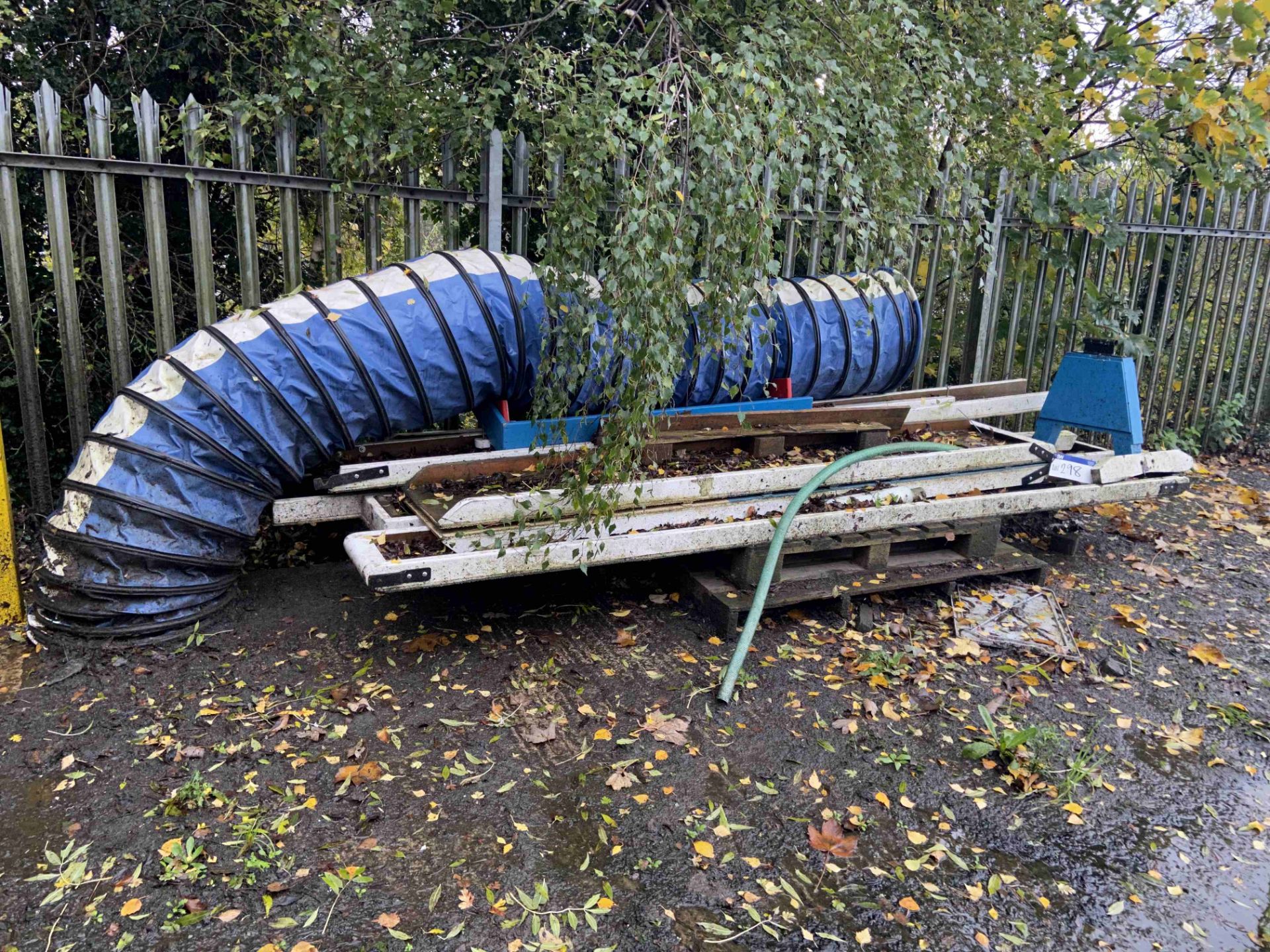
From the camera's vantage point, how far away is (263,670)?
3697 millimetres

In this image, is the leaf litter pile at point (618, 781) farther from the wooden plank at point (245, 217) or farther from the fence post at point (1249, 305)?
the fence post at point (1249, 305)

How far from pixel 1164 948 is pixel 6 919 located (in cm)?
319

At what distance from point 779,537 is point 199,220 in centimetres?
327

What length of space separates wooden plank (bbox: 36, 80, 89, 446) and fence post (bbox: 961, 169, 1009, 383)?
5.65 metres

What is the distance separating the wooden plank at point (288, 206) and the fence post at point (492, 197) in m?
1.00

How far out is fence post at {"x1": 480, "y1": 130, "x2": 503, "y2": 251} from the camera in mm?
4926

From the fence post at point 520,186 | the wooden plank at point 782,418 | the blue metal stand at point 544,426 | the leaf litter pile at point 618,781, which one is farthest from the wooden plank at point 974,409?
the fence post at point 520,186

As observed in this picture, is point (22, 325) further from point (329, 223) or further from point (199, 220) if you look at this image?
point (329, 223)

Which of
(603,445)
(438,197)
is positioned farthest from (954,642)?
(438,197)

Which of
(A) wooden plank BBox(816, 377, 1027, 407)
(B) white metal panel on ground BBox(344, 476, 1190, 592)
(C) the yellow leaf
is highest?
(A) wooden plank BBox(816, 377, 1027, 407)

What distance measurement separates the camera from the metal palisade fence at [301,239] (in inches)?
167

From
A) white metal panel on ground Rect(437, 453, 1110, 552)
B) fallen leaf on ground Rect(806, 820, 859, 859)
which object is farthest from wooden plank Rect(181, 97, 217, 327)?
fallen leaf on ground Rect(806, 820, 859, 859)

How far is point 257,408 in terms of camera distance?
371 cm

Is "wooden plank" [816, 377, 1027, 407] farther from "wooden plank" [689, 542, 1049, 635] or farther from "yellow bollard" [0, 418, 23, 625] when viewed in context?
"yellow bollard" [0, 418, 23, 625]
